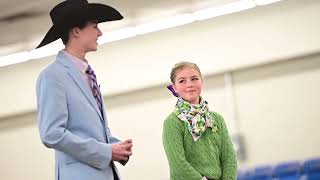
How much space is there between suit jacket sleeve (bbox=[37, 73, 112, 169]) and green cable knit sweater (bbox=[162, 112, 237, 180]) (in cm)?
77

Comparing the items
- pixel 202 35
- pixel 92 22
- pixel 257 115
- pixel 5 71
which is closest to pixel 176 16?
pixel 202 35

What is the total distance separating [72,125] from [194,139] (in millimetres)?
925

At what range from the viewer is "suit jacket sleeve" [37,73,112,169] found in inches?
86.7

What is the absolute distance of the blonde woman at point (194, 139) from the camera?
2.97 meters

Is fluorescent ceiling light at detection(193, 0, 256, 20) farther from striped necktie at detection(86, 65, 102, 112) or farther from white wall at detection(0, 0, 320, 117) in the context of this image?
striped necktie at detection(86, 65, 102, 112)

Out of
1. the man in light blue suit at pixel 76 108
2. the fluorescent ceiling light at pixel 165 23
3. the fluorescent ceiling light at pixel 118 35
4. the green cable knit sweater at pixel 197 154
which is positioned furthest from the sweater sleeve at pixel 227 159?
the fluorescent ceiling light at pixel 118 35

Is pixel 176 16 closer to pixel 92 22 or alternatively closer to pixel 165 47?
pixel 165 47

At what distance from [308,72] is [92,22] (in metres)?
4.87

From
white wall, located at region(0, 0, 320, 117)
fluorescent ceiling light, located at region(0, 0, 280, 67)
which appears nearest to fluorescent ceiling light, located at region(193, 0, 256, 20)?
fluorescent ceiling light, located at region(0, 0, 280, 67)

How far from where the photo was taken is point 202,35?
7.33 meters

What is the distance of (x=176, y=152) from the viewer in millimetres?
Answer: 2973

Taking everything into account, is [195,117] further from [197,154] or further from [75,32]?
[75,32]

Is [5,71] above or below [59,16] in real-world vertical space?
above

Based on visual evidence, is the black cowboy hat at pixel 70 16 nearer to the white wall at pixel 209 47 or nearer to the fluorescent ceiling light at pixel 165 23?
the fluorescent ceiling light at pixel 165 23
